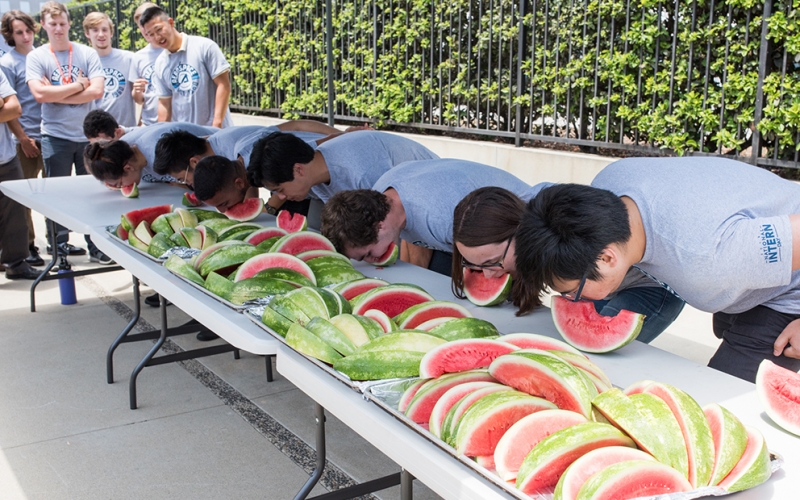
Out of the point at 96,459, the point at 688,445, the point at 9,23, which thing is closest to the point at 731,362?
the point at 688,445

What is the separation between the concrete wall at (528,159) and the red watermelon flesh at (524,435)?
5280 millimetres

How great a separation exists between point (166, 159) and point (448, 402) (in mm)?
3554

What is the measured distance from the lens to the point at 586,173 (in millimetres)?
6750

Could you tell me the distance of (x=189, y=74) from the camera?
636 cm

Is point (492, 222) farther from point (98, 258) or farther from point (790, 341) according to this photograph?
point (98, 258)

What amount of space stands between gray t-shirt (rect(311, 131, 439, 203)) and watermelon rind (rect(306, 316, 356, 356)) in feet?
6.23

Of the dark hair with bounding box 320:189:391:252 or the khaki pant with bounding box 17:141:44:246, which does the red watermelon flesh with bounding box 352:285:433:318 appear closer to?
the dark hair with bounding box 320:189:391:252

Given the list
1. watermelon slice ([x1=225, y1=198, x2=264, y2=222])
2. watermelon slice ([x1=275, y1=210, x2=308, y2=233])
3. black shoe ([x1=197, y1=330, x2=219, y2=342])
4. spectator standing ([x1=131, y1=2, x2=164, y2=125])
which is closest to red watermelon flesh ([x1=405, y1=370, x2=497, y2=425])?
watermelon slice ([x1=275, y1=210, x2=308, y2=233])

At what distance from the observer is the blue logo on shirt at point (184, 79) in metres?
6.35

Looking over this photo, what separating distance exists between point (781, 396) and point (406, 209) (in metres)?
1.80

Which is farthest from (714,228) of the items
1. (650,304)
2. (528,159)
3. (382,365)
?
(528,159)

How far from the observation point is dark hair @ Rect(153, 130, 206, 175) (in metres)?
4.66

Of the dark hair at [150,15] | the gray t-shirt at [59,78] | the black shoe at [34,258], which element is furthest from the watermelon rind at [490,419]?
the black shoe at [34,258]

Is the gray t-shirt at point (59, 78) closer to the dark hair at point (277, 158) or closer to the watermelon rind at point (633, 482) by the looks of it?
the dark hair at point (277, 158)
